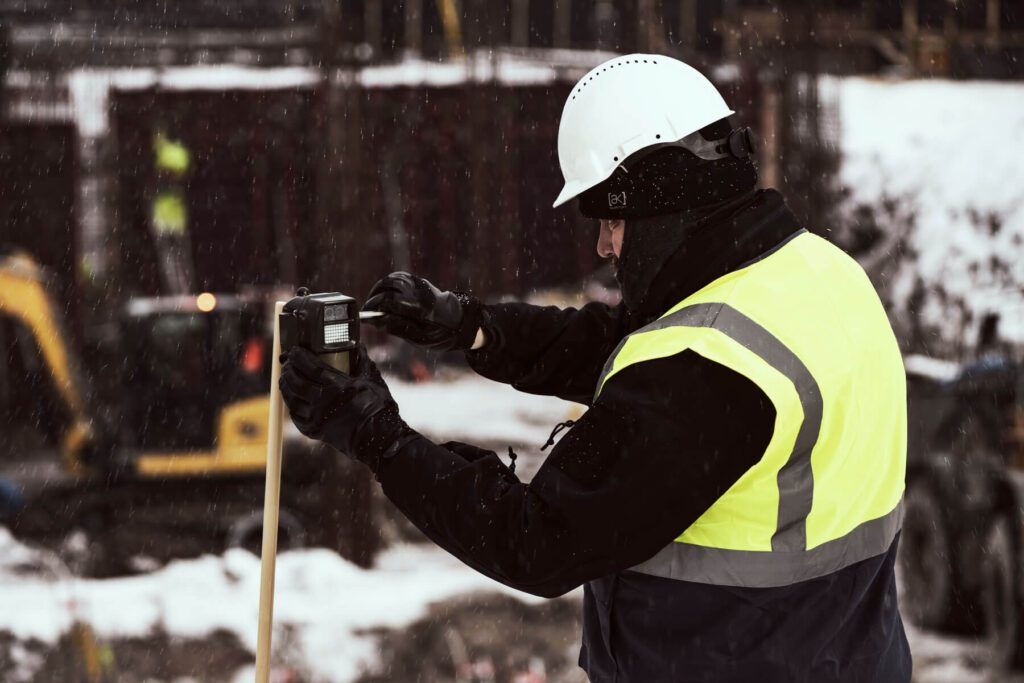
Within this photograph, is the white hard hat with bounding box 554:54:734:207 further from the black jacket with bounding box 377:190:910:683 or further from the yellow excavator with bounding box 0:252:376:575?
the yellow excavator with bounding box 0:252:376:575

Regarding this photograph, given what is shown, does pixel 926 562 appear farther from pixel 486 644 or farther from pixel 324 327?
pixel 324 327

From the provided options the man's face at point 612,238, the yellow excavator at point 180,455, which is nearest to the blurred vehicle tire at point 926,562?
the yellow excavator at point 180,455

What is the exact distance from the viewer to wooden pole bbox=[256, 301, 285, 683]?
6.73 ft

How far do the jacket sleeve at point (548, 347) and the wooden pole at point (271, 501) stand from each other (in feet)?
1.93

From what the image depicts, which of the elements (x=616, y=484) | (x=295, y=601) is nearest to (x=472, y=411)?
(x=295, y=601)

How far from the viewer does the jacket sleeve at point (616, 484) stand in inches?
62.6

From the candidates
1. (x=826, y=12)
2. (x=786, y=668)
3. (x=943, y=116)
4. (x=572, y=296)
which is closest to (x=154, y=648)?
(x=572, y=296)

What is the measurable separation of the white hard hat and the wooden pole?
0.62 m

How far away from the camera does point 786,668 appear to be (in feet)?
5.82

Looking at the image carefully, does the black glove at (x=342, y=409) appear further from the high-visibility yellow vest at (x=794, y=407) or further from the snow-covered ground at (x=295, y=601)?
the snow-covered ground at (x=295, y=601)

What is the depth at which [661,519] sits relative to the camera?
1.62 meters

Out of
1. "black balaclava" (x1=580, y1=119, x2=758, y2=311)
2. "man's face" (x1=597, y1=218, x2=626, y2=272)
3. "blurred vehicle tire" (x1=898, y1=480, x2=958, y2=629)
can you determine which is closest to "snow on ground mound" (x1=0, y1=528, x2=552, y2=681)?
"blurred vehicle tire" (x1=898, y1=480, x2=958, y2=629)

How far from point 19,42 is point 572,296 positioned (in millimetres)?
4872

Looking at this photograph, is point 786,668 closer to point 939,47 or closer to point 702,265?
point 702,265
